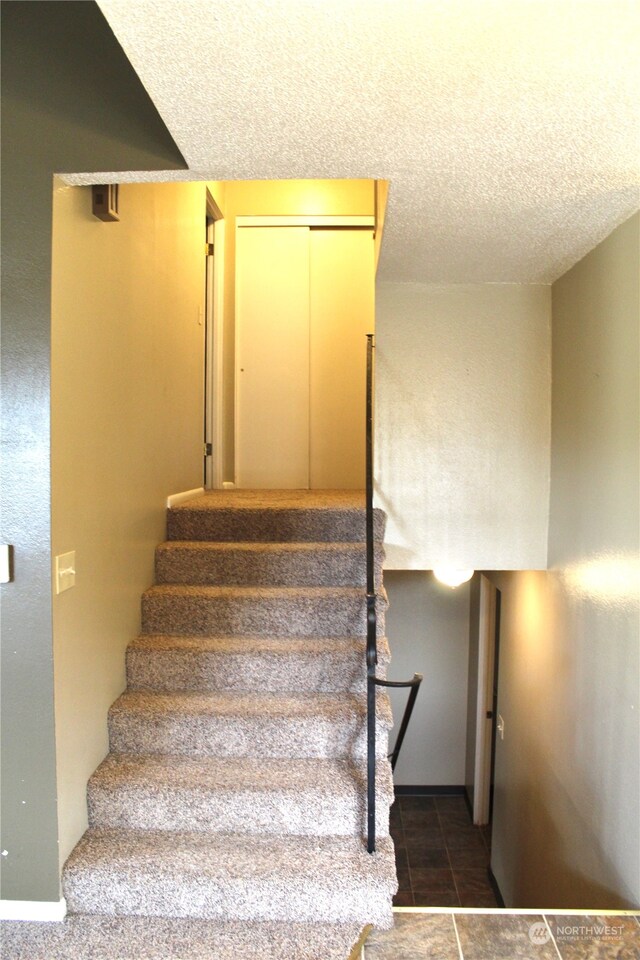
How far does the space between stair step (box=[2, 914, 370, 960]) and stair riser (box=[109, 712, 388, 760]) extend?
57 cm

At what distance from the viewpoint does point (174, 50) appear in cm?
139

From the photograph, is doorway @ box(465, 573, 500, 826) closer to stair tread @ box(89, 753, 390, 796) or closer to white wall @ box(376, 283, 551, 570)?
white wall @ box(376, 283, 551, 570)

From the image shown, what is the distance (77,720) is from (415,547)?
180 centimetres

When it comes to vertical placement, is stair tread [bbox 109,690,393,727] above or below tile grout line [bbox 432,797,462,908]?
above

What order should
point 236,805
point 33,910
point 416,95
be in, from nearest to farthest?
point 416,95
point 33,910
point 236,805

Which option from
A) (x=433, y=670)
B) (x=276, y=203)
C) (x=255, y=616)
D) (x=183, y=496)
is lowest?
(x=433, y=670)

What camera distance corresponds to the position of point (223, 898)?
1.99m

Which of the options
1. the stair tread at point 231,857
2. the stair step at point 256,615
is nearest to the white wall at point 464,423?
the stair step at point 256,615

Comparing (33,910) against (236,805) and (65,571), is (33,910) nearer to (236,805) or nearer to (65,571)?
(236,805)

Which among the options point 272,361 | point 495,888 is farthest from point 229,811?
point 272,361

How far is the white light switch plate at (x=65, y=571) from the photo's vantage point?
200cm

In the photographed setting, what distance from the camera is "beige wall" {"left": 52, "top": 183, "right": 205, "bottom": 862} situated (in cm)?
204

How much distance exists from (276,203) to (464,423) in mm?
2674

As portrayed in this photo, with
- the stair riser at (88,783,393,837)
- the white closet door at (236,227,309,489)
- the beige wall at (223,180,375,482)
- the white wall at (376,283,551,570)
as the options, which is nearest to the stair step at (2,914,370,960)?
the stair riser at (88,783,393,837)
